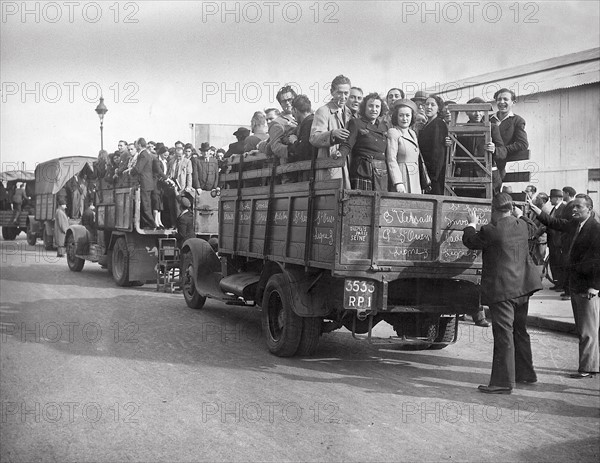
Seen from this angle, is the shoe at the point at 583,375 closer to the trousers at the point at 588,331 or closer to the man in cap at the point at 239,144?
the trousers at the point at 588,331

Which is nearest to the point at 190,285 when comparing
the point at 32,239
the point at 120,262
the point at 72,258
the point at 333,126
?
the point at 120,262

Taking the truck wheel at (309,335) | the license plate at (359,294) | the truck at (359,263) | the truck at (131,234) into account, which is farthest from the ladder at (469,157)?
the truck at (131,234)

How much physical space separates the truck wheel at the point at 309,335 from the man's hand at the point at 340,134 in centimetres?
189

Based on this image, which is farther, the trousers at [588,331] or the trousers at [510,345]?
the trousers at [588,331]

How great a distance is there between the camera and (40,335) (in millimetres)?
8297

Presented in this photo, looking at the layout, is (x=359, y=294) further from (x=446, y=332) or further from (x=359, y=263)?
(x=446, y=332)

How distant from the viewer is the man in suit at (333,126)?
22.5ft

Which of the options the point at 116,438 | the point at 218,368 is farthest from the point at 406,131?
the point at 116,438

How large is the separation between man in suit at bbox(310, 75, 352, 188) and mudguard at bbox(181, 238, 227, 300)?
3602 millimetres

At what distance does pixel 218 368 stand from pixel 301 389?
107 cm

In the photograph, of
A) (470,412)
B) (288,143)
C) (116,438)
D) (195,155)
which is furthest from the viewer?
(195,155)

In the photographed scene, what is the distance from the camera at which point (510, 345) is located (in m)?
6.15

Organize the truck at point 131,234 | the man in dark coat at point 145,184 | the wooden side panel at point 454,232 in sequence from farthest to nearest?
1. the man in dark coat at point 145,184
2. the truck at point 131,234
3. the wooden side panel at point 454,232

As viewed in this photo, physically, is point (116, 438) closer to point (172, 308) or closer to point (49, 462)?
point (49, 462)
